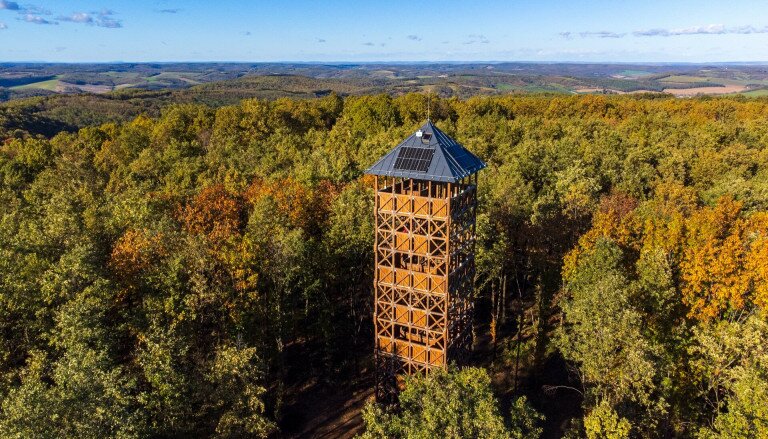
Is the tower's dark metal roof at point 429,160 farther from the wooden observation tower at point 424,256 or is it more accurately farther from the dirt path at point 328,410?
the dirt path at point 328,410

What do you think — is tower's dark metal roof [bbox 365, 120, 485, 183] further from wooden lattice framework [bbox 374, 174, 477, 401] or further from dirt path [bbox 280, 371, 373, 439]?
dirt path [bbox 280, 371, 373, 439]

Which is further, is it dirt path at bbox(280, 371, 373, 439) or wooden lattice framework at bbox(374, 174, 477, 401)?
dirt path at bbox(280, 371, 373, 439)

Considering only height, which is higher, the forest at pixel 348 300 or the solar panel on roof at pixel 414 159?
the solar panel on roof at pixel 414 159

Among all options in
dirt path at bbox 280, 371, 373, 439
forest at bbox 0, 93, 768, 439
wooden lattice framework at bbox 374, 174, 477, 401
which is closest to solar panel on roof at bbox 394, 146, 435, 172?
wooden lattice framework at bbox 374, 174, 477, 401

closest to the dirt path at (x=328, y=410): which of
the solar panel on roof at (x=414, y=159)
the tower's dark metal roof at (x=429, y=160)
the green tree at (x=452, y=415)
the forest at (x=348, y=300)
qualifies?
the forest at (x=348, y=300)

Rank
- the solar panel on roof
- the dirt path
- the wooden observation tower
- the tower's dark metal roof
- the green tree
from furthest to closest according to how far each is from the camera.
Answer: the dirt path, the wooden observation tower, the solar panel on roof, the tower's dark metal roof, the green tree

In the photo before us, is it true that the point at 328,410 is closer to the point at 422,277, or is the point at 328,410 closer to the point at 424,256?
the point at 422,277

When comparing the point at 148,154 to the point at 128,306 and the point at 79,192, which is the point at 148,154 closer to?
the point at 79,192

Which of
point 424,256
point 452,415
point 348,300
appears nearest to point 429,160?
point 424,256

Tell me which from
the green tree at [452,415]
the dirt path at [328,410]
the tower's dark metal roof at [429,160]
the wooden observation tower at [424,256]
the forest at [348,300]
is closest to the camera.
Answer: the green tree at [452,415]
